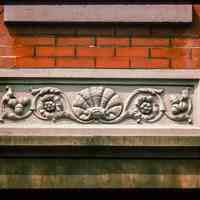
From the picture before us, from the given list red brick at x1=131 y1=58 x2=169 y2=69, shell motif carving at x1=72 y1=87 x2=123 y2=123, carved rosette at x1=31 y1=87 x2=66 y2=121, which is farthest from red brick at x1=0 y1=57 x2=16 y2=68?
red brick at x1=131 y1=58 x2=169 y2=69

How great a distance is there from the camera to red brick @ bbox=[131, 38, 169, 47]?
6.22m

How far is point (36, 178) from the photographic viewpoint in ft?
19.7

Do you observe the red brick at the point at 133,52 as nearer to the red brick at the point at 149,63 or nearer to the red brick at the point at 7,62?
the red brick at the point at 149,63

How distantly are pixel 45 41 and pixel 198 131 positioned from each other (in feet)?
3.96

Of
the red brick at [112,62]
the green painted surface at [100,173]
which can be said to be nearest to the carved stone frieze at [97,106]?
the red brick at [112,62]

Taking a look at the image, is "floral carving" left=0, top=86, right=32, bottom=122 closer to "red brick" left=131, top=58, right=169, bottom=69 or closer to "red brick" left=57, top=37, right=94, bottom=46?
"red brick" left=57, top=37, right=94, bottom=46

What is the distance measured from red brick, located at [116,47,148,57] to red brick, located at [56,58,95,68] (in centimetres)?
20

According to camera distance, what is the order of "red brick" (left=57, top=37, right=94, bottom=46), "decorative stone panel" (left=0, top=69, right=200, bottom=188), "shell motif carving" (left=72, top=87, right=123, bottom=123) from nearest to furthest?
"decorative stone panel" (left=0, top=69, right=200, bottom=188) → "shell motif carving" (left=72, top=87, right=123, bottom=123) → "red brick" (left=57, top=37, right=94, bottom=46)

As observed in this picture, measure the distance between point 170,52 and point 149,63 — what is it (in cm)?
16

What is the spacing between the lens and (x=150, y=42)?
20.4ft

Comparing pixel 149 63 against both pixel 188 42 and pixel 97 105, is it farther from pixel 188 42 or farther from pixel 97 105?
pixel 97 105

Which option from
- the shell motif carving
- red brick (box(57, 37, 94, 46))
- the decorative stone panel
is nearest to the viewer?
the decorative stone panel

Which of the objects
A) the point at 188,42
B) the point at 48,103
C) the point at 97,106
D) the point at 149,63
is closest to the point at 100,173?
the point at 97,106
